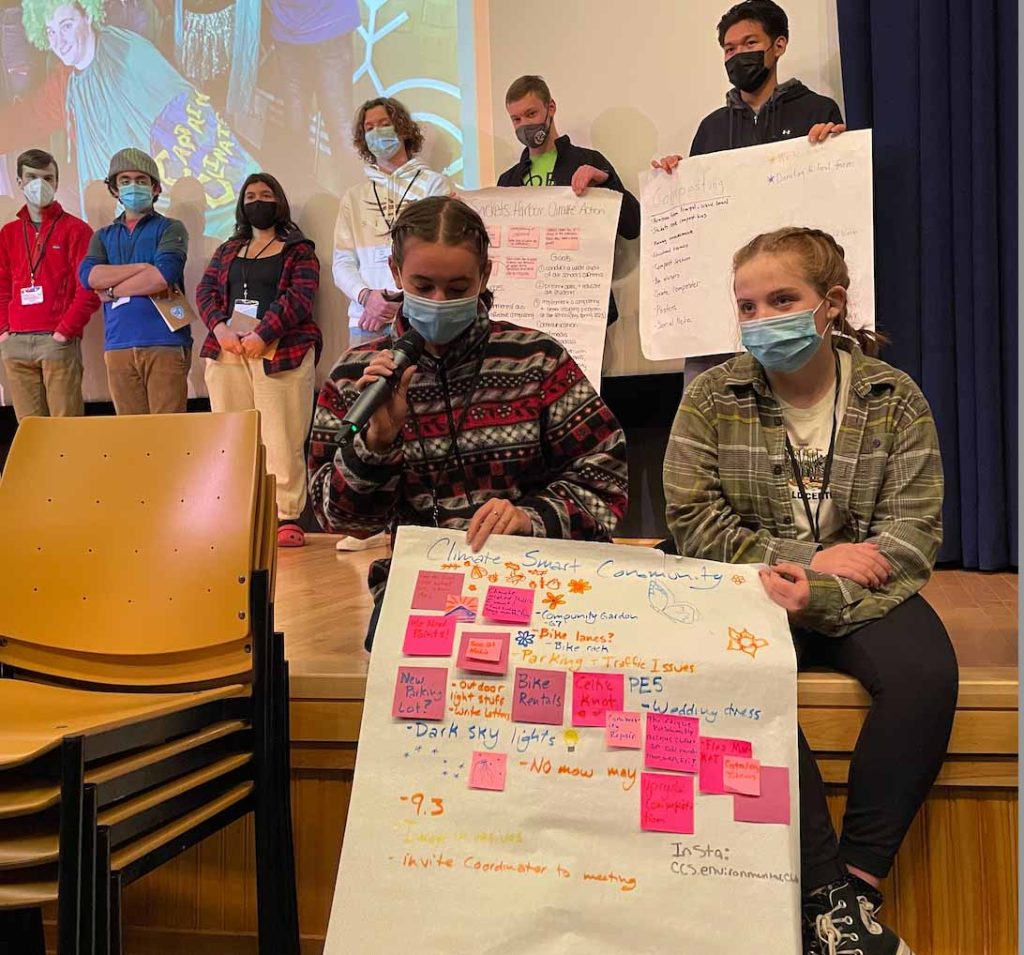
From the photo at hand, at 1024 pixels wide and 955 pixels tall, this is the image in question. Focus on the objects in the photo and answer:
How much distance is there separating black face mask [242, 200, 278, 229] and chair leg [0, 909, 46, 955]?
9.99 ft

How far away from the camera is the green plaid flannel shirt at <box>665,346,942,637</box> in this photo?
1.42 m

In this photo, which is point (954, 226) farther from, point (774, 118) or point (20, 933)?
point (20, 933)

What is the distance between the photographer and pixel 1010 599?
240 cm

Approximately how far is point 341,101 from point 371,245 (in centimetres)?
76

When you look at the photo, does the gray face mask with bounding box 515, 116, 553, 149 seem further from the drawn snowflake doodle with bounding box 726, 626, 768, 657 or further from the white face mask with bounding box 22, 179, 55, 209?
the drawn snowflake doodle with bounding box 726, 626, 768, 657

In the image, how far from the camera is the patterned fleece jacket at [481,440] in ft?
5.17

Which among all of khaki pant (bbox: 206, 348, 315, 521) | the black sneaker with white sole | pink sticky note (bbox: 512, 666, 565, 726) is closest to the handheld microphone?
pink sticky note (bbox: 512, 666, 565, 726)

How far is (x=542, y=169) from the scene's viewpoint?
354 cm

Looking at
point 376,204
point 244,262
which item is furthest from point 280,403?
point 376,204

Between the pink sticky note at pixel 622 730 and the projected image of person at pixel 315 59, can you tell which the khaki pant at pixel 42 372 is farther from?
the pink sticky note at pixel 622 730

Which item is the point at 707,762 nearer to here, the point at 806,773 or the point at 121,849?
the point at 806,773

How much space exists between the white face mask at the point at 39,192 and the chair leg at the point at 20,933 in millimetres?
3675

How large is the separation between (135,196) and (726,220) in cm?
244

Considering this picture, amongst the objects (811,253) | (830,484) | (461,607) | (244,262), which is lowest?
(461,607)
